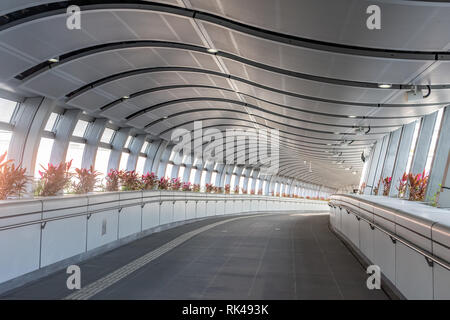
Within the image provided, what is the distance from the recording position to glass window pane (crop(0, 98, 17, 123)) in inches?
492

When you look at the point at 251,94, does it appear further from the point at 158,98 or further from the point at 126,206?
the point at 126,206

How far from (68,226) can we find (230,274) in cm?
315

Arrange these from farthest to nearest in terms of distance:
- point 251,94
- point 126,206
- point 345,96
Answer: point 251,94 < point 345,96 < point 126,206

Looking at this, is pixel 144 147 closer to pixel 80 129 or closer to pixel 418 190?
pixel 80 129

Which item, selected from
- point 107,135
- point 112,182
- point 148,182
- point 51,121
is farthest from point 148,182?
point 107,135

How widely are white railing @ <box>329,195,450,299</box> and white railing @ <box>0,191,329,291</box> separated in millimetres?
5223

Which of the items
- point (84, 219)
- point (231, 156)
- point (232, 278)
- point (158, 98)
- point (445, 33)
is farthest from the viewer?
point (231, 156)

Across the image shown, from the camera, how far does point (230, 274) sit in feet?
21.0

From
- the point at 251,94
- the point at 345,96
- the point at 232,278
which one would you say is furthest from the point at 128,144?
the point at 232,278

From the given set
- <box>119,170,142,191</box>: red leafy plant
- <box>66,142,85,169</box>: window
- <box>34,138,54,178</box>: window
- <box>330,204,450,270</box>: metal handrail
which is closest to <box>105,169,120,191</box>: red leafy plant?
<box>119,170,142,191</box>: red leafy plant

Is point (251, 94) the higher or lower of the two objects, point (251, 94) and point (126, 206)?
the higher

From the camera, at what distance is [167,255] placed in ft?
26.7

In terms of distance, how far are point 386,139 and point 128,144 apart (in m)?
14.1

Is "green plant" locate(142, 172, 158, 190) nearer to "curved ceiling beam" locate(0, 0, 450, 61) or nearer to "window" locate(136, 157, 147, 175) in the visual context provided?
"curved ceiling beam" locate(0, 0, 450, 61)
